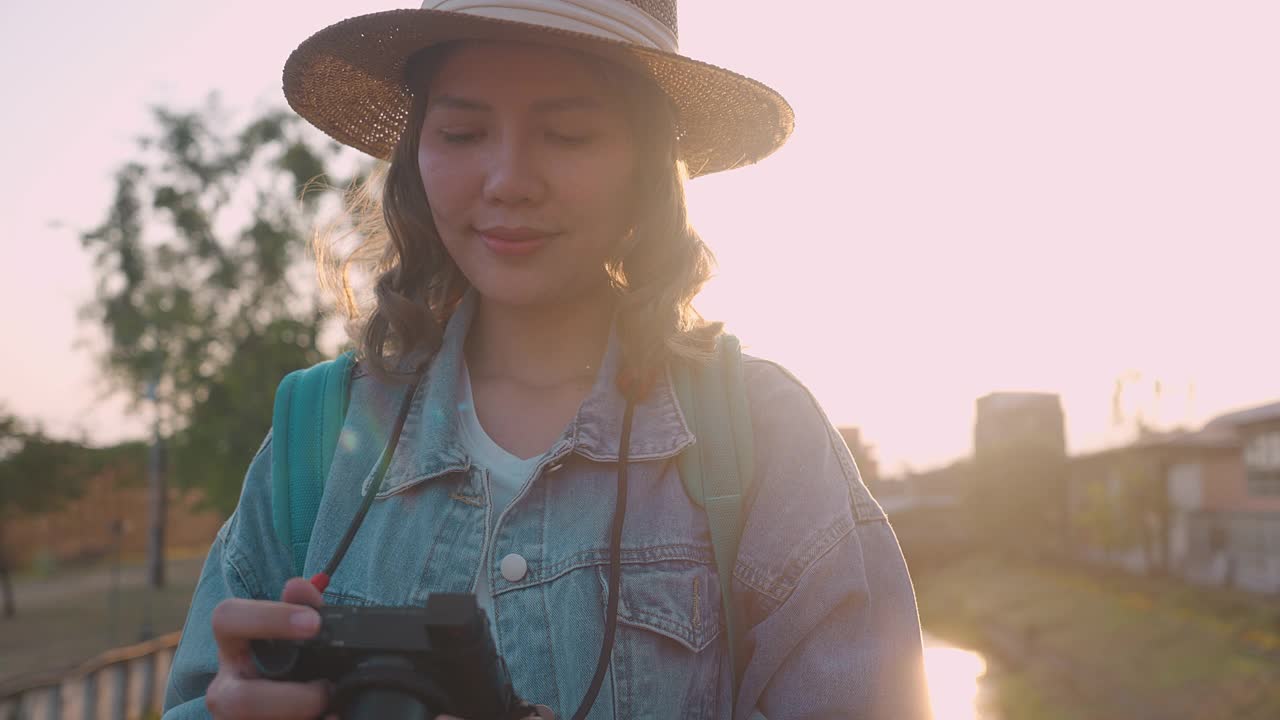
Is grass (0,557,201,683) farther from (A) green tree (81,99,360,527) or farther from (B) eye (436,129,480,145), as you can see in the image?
(B) eye (436,129,480,145)

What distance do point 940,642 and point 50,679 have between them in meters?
21.7

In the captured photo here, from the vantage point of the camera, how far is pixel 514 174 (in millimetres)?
1820

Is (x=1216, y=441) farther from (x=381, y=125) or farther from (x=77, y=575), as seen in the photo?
(x=77, y=575)

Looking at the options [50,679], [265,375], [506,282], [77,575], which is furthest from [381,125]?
[77,575]

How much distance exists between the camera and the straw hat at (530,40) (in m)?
1.84

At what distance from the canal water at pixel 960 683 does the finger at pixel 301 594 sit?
15.4 meters

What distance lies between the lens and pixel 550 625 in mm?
1764

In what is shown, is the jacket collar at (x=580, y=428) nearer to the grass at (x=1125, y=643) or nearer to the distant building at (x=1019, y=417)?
the grass at (x=1125, y=643)

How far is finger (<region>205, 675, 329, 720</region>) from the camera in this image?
1.32 metres

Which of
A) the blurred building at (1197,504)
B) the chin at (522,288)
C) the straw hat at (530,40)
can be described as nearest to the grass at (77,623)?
the straw hat at (530,40)

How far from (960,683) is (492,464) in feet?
69.2

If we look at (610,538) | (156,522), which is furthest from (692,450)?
(156,522)

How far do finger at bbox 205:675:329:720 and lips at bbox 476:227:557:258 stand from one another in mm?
849

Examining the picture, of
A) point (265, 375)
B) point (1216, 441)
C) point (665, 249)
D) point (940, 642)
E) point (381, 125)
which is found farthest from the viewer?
point (1216, 441)
